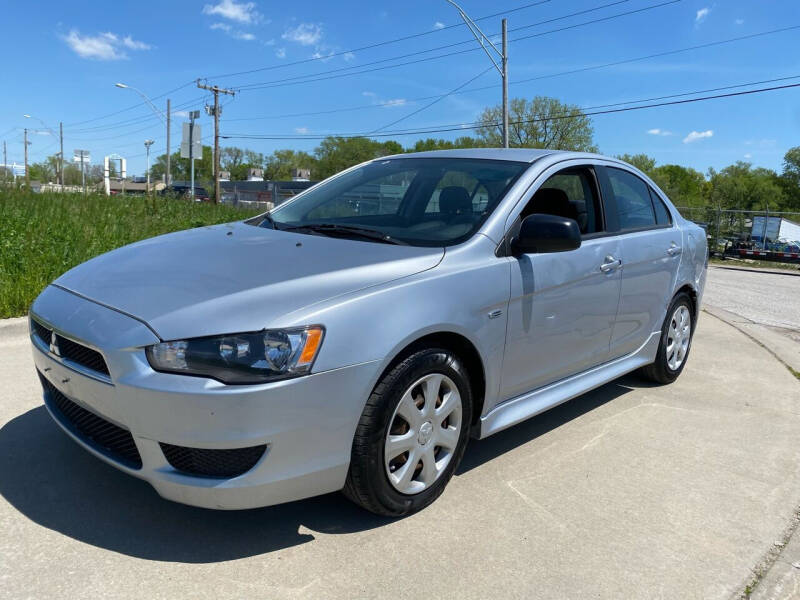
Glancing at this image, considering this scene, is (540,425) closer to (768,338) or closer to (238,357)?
(238,357)

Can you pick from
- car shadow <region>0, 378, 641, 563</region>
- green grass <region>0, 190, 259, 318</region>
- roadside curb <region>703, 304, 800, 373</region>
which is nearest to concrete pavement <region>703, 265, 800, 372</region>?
roadside curb <region>703, 304, 800, 373</region>

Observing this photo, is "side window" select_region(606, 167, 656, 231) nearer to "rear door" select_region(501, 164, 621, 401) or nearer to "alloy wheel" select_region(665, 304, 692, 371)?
"rear door" select_region(501, 164, 621, 401)

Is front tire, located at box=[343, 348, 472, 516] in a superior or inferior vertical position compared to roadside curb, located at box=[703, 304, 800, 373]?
superior

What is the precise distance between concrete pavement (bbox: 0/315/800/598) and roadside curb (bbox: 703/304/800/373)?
8.59ft

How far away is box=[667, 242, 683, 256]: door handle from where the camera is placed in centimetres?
469

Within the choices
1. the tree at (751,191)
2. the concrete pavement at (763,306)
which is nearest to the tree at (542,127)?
the tree at (751,191)

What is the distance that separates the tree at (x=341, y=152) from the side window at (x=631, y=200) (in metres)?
93.7

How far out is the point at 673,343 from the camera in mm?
4988

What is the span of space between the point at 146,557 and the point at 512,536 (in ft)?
4.74

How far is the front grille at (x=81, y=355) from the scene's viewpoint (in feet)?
8.07

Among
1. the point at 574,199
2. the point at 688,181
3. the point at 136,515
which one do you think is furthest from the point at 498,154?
the point at 688,181

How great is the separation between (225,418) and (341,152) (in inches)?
3969

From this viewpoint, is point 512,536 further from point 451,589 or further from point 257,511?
point 257,511

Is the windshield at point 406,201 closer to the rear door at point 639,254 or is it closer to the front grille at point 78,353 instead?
the rear door at point 639,254
